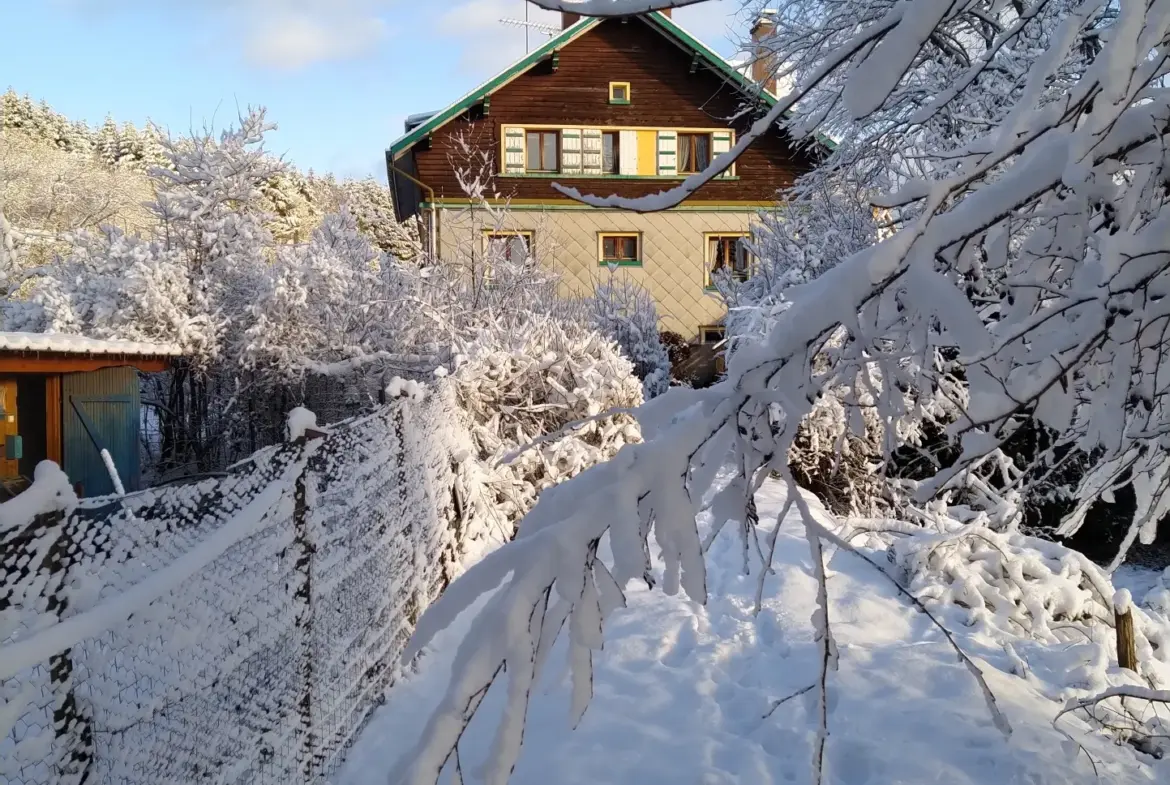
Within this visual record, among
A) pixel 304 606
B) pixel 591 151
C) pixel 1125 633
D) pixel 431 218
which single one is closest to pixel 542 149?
pixel 591 151

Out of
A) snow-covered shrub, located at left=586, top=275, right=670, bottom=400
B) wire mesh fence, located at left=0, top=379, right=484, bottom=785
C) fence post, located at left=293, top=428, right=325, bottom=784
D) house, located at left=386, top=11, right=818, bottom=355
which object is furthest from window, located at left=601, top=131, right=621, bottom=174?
fence post, located at left=293, top=428, right=325, bottom=784

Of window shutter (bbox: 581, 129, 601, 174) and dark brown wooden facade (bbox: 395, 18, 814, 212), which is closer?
dark brown wooden facade (bbox: 395, 18, 814, 212)

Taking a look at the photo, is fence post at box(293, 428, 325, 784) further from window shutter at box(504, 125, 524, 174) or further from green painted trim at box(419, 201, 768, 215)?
window shutter at box(504, 125, 524, 174)

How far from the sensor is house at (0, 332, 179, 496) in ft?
28.9

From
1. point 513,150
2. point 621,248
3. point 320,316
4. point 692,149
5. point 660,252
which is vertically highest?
point 692,149

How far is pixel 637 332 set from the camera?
15844 mm

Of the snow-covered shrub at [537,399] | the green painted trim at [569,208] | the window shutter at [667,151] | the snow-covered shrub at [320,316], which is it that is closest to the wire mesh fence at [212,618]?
the snow-covered shrub at [537,399]

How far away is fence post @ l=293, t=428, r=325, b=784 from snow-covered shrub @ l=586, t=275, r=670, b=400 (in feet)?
38.9

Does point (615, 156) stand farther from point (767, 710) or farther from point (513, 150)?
point (767, 710)

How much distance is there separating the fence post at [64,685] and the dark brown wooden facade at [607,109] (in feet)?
59.9

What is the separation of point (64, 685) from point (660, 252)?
63.9 feet

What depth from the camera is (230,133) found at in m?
14.5

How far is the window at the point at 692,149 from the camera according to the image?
807 inches

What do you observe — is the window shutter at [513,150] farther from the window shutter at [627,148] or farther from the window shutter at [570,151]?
the window shutter at [627,148]
